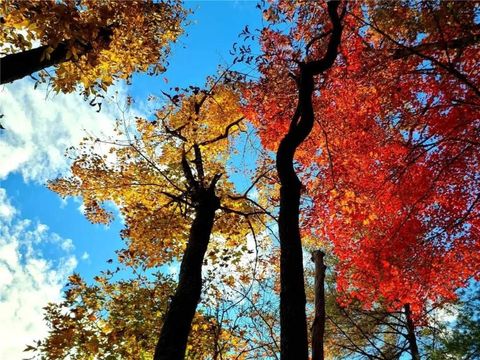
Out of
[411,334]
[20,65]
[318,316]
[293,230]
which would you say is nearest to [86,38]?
[20,65]

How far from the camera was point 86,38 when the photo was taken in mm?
6031

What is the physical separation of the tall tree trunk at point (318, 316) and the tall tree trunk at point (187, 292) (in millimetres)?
3095

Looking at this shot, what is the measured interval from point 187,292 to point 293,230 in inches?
122

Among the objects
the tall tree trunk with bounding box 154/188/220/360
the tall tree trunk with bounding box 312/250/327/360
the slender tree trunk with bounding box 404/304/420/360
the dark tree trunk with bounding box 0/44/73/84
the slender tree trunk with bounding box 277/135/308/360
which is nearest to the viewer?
the slender tree trunk with bounding box 277/135/308/360

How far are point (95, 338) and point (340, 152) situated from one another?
37.8 ft

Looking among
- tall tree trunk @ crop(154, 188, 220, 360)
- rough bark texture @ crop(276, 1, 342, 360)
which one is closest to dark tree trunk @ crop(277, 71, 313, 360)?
rough bark texture @ crop(276, 1, 342, 360)

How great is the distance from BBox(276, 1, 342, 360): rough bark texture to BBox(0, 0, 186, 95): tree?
3399 mm

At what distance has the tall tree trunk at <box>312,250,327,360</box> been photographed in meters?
8.15

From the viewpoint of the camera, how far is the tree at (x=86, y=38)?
553 cm

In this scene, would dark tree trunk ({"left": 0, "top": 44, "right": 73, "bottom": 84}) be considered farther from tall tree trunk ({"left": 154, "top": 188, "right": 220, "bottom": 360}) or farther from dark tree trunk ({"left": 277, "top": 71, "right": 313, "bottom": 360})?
tall tree trunk ({"left": 154, "top": 188, "right": 220, "bottom": 360})

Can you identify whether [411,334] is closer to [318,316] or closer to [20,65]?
[318,316]

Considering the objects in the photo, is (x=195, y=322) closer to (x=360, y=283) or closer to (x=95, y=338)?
(x=95, y=338)

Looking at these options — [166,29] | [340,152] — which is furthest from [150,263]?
[340,152]

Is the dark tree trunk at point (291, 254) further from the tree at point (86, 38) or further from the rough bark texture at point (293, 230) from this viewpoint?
the tree at point (86, 38)
